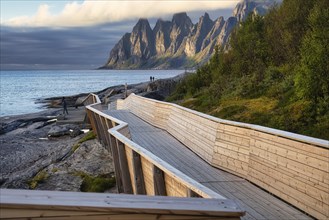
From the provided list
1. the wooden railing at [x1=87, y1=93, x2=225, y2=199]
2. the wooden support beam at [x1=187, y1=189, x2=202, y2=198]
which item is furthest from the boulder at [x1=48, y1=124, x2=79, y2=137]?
the wooden support beam at [x1=187, y1=189, x2=202, y2=198]

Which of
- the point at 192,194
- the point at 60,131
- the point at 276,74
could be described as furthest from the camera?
the point at 60,131

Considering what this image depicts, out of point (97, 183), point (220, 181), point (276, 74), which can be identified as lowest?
point (97, 183)

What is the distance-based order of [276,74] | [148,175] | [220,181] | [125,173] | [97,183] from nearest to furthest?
[148,175] → [220,181] → [125,173] → [97,183] → [276,74]

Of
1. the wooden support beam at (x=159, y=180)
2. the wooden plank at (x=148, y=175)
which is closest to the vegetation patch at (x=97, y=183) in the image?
the wooden plank at (x=148, y=175)

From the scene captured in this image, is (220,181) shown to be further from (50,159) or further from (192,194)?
(50,159)

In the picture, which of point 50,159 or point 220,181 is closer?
point 220,181

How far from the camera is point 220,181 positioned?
9742mm

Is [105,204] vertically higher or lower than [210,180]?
higher

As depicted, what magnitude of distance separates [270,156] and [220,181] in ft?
4.64

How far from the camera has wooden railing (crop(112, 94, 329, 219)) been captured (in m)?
7.34

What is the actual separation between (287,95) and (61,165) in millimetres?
9526

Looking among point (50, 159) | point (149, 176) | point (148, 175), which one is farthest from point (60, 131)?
point (149, 176)

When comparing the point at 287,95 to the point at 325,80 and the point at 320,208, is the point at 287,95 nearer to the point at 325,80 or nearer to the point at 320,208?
the point at 325,80

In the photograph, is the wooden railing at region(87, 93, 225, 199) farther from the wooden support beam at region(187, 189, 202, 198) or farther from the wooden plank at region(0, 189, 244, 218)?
the wooden plank at region(0, 189, 244, 218)
